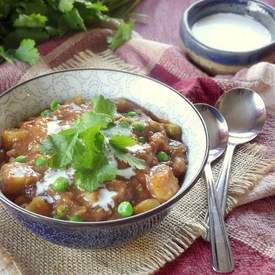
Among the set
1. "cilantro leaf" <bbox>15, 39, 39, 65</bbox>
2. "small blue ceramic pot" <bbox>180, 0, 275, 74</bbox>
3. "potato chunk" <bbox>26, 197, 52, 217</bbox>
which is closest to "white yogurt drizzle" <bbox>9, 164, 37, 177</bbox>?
"potato chunk" <bbox>26, 197, 52, 217</bbox>

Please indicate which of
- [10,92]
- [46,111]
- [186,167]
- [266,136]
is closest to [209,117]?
[266,136]

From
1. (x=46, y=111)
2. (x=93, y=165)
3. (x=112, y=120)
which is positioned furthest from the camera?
(x=46, y=111)

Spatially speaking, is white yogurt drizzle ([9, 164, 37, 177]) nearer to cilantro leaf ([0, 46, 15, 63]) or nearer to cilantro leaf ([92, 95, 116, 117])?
cilantro leaf ([92, 95, 116, 117])

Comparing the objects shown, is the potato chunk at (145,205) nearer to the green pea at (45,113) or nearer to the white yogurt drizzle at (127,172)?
the white yogurt drizzle at (127,172)

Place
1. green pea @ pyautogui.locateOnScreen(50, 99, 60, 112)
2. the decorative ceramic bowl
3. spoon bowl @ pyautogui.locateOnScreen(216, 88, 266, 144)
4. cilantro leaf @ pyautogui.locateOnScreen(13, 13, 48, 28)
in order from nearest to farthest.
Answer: the decorative ceramic bowl < green pea @ pyautogui.locateOnScreen(50, 99, 60, 112) < spoon bowl @ pyautogui.locateOnScreen(216, 88, 266, 144) < cilantro leaf @ pyautogui.locateOnScreen(13, 13, 48, 28)

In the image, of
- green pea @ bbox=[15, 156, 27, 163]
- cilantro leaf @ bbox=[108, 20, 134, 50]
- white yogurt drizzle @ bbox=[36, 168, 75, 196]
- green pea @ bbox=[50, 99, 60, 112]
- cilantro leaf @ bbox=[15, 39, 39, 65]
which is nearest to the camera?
white yogurt drizzle @ bbox=[36, 168, 75, 196]

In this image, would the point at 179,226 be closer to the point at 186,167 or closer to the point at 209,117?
the point at 186,167
